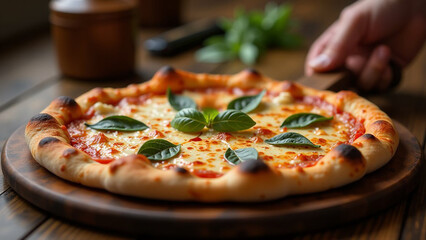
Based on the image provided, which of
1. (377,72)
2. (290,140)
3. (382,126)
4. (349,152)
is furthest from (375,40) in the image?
(349,152)

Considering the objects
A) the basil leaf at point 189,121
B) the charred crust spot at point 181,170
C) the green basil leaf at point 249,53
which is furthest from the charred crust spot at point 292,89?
the green basil leaf at point 249,53

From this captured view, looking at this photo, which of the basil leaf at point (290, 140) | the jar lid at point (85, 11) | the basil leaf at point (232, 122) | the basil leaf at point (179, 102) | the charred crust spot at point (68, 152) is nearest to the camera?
the charred crust spot at point (68, 152)

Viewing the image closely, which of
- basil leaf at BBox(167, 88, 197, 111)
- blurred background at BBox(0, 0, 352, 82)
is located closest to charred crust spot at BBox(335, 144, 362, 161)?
basil leaf at BBox(167, 88, 197, 111)

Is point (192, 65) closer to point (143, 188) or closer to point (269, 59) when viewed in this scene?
point (269, 59)

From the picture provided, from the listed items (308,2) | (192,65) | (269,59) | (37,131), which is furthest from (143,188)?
(308,2)

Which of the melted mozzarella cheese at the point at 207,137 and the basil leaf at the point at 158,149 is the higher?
the basil leaf at the point at 158,149

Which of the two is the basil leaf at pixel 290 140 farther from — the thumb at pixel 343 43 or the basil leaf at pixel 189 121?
the thumb at pixel 343 43
